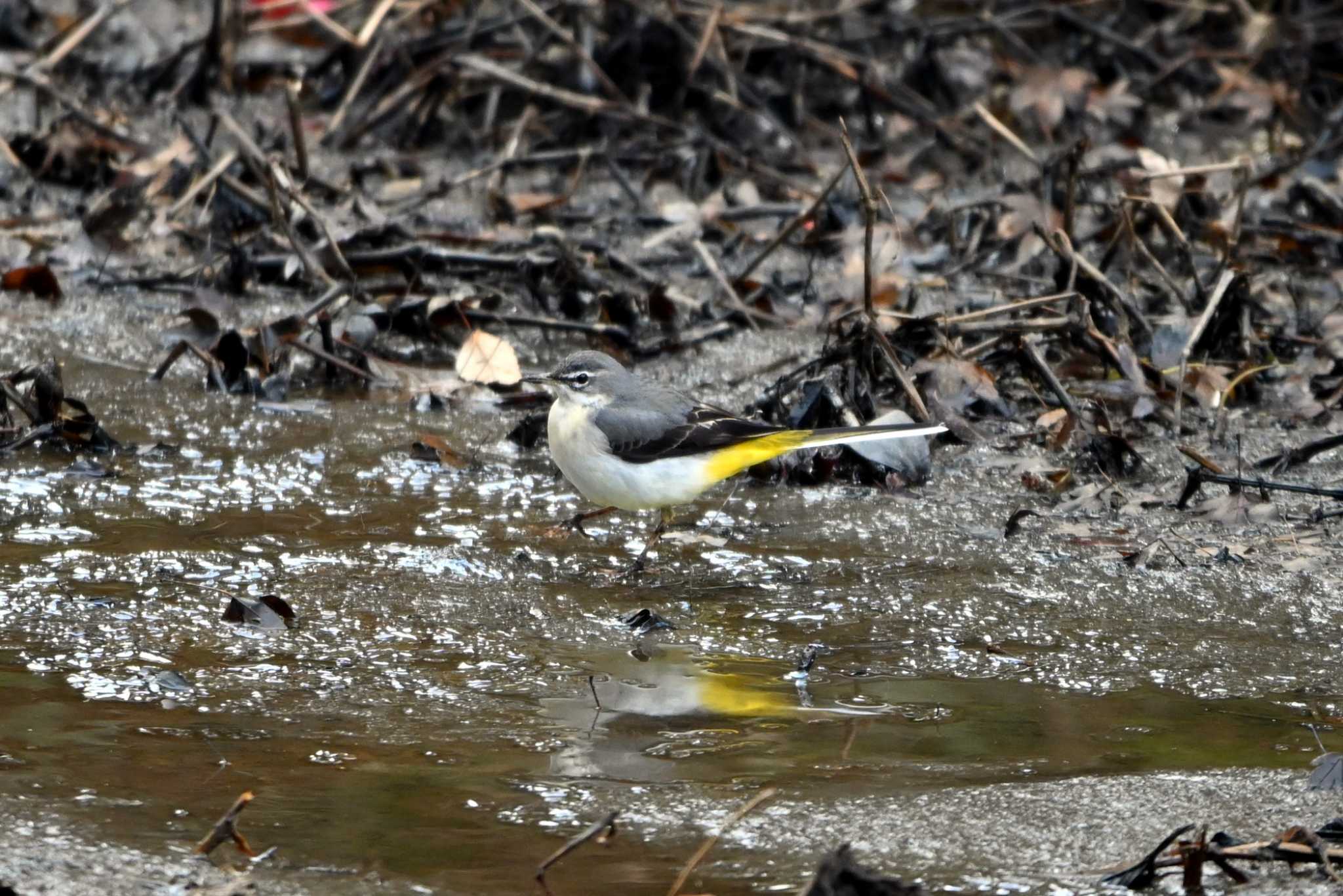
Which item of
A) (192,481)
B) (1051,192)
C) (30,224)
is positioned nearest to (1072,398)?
(1051,192)

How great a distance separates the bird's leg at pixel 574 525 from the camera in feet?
20.8

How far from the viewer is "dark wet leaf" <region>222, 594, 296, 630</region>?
17.0ft

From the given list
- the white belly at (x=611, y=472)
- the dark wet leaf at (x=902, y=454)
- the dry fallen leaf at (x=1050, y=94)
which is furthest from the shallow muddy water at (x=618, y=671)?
the dry fallen leaf at (x=1050, y=94)

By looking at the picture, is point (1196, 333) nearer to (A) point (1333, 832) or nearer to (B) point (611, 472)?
(B) point (611, 472)

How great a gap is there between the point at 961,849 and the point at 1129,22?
33.2ft

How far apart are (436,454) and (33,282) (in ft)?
9.96

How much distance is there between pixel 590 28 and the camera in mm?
11047

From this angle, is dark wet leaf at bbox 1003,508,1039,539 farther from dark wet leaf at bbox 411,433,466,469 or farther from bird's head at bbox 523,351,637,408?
dark wet leaf at bbox 411,433,466,469

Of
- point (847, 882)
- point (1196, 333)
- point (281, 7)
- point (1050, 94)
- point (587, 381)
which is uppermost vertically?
Answer: point (281, 7)

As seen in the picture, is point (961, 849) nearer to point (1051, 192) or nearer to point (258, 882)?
point (258, 882)

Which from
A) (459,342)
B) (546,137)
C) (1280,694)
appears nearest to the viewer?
(1280,694)

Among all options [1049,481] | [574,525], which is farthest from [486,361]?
[1049,481]

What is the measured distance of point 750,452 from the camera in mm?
6473

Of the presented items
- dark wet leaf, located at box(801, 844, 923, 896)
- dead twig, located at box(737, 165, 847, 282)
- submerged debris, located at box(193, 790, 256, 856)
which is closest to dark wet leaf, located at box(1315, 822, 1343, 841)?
dark wet leaf, located at box(801, 844, 923, 896)
